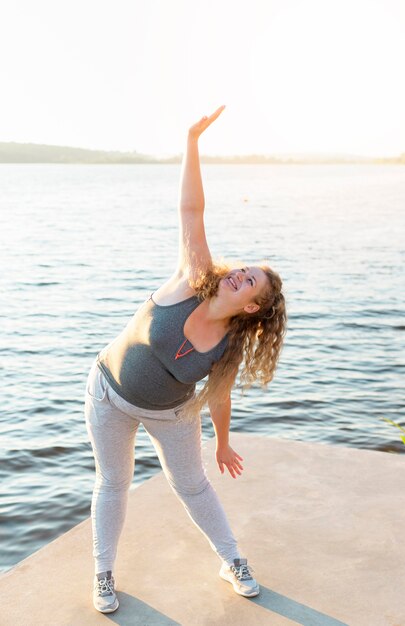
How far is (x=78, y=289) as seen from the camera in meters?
17.8

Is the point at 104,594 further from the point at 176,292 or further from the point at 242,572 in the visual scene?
the point at 176,292

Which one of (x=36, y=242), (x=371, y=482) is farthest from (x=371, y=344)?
(x=36, y=242)

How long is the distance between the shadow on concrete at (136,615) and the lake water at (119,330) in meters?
1.73

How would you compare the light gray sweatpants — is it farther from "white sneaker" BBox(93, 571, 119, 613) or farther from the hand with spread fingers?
the hand with spread fingers

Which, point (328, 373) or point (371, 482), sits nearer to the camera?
point (371, 482)

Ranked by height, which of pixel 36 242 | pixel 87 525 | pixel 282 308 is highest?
pixel 282 308

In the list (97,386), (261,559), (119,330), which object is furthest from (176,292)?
(119,330)

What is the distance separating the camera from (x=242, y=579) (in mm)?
3666

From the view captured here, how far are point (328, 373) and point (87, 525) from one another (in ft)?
19.8

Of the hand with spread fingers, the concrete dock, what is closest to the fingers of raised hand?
the hand with spread fingers

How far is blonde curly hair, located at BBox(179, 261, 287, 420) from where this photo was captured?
3.46 m

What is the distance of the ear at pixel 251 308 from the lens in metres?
3.43

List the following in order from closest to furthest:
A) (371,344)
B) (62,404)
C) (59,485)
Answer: (59,485)
(62,404)
(371,344)

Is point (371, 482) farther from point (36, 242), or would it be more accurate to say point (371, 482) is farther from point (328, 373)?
point (36, 242)
